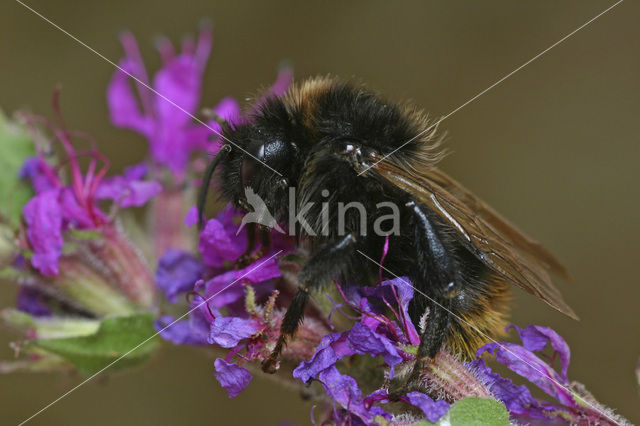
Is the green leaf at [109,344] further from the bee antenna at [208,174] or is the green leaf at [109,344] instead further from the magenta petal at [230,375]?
the magenta petal at [230,375]

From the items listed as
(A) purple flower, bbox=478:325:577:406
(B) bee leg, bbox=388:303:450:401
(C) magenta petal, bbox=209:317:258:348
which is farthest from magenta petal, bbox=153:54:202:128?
(A) purple flower, bbox=478:325:577:406

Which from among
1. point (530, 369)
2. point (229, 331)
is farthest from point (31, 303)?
point (530, 369)

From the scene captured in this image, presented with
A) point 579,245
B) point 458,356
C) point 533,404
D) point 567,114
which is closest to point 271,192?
point 458,356

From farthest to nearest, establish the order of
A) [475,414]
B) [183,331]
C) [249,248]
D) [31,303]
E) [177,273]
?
[31,303] → [177,273] → [183,331] → [249,248] → [475,414]

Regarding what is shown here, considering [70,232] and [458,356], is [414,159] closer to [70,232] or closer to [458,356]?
[458,356]

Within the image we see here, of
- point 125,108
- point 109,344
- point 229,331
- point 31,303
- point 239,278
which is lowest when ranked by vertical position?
point 31,303

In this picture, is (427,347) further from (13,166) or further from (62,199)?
(13,166)
